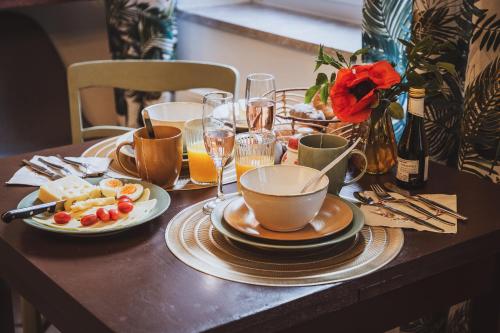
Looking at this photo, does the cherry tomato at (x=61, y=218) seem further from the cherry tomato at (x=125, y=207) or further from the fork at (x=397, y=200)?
the fork at (x=397, y=200)

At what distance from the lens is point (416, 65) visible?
1.35m

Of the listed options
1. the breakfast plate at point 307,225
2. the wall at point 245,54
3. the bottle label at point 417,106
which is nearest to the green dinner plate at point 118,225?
the breakfast plate at point 307,225

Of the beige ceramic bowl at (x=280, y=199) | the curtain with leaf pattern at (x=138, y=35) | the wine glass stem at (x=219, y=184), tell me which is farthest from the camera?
the curtain with leaf pattern at (x=138, y=35)

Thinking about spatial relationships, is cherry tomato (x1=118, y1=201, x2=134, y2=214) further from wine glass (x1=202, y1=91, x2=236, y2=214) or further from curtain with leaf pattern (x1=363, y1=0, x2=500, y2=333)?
curtain with leaf pattern (x1=363, y1=0, x2=500, y2=333)

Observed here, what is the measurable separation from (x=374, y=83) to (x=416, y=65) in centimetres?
9

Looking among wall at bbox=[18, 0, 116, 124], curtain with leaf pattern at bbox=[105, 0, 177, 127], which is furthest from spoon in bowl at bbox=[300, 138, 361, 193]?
wall at bbox=[18, 0, 116, 124]

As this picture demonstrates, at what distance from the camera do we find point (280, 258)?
1.12 meters

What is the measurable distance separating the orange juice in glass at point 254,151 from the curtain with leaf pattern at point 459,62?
0.38 meters

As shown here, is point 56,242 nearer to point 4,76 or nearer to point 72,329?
point 72,329

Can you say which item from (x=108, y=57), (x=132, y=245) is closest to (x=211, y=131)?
(x=132, y=245)

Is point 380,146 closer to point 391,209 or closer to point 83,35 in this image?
point 391,209

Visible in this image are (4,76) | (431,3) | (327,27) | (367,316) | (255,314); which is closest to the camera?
(255,314)

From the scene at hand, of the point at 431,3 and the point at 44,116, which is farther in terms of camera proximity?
the point at 44,116

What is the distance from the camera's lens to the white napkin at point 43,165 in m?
1.41
